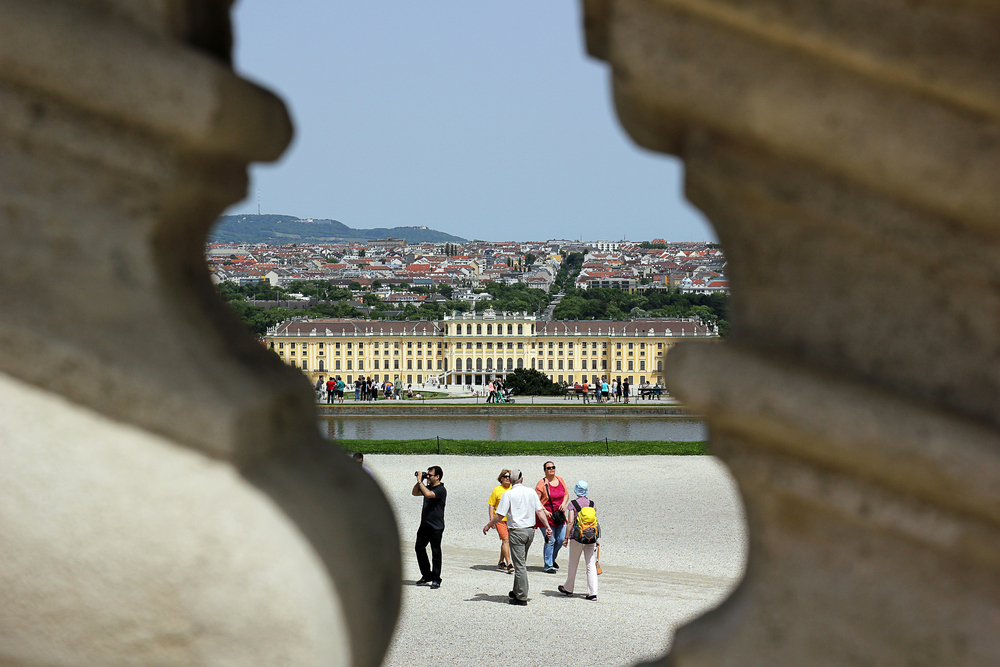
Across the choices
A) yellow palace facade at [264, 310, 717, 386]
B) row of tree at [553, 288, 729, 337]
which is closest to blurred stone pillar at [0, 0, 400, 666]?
yellow palace facade at [264, 310, 717, 386]

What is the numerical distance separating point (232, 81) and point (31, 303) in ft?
1.19

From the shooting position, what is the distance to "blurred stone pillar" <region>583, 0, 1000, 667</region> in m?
1.16

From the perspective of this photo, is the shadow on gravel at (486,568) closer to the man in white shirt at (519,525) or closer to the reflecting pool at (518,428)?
the man in white shirt at (519,525)

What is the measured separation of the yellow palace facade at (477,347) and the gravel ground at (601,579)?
55938mm

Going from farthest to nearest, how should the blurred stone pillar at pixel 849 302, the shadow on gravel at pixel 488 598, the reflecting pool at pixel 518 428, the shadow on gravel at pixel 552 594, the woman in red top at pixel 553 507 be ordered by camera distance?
the reflecting pool at pixel 518 428
the woman in red top at pixel 553 507
the shadow on gravel at pixel 552 594
the shadow on gravel at pixel 488 598
the blurred stone pillar at pixel 849 302

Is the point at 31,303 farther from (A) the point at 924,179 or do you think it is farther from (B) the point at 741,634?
(A) the point at 924,179

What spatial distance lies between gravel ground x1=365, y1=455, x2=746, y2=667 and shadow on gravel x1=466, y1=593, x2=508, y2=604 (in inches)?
0.7

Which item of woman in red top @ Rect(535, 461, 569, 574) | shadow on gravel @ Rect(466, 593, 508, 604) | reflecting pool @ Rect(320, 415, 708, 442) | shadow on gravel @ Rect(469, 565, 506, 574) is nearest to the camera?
shadow on gravel @ Rect(466, 593, 508, 604)

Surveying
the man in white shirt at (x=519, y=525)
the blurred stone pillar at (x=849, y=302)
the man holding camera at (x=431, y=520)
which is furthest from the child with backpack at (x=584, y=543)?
the blurred stone pillar at (x=849, y=302)

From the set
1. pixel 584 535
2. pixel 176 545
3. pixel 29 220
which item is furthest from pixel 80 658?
pixel 584 535

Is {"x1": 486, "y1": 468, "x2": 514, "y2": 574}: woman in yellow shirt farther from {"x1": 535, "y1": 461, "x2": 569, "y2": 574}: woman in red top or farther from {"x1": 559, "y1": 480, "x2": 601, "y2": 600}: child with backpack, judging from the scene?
{"x1": 559, "y1": 480, "x2": 601, "y2": 600}: child with backpack

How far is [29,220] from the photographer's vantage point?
129 centimetres

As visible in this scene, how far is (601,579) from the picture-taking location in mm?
9648

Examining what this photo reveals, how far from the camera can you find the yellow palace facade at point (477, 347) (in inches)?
2874
